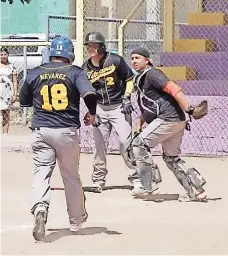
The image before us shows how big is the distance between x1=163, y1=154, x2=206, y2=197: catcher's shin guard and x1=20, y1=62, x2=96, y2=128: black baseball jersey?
6.80ft

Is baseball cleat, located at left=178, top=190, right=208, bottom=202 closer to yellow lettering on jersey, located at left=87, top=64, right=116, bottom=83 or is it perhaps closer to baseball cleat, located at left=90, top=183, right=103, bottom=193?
baseball cleat, located at left=90, top=183, right=103, bottom=193

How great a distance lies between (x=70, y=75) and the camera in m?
7.12

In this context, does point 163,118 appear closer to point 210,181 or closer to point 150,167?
point 150,167

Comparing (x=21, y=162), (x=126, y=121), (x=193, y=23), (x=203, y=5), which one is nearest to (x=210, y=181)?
(x=126, y=121)

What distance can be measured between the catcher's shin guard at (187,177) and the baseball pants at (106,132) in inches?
30.2

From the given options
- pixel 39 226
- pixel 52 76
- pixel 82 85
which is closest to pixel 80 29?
pixel 52 76

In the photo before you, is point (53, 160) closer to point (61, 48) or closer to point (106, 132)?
point (61, 48)

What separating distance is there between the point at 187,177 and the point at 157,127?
0.62 m

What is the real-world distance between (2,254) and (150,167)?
9.20ft

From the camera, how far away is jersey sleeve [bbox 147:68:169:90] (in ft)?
28.7

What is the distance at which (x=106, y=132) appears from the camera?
9.90 metres

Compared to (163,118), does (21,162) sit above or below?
below

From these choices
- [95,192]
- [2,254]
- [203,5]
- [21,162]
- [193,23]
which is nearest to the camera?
[2,254]

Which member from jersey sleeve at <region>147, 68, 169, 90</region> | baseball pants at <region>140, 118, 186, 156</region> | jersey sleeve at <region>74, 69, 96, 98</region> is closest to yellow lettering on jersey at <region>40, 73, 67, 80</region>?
jersey sleeve at <region>74, 69, 96, 98</region>
